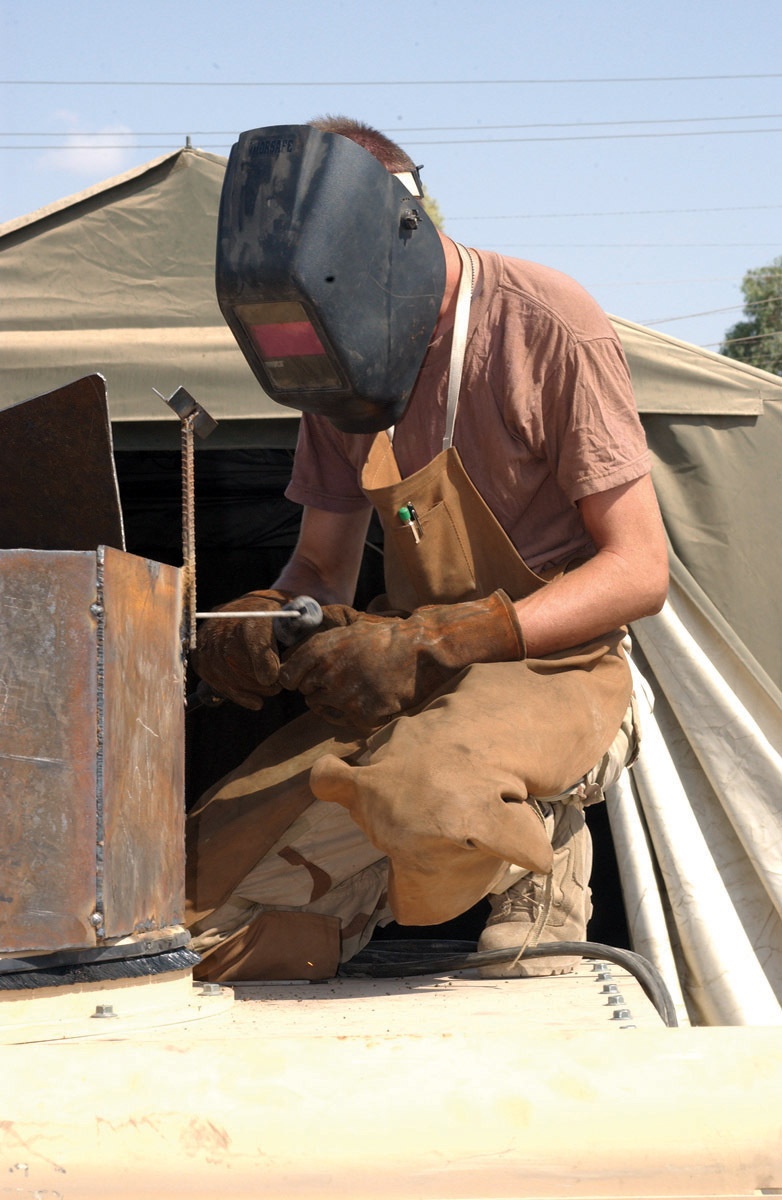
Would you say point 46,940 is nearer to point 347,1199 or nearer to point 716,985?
point 347,1199

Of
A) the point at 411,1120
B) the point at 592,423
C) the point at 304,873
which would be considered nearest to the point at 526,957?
the point at 304,873

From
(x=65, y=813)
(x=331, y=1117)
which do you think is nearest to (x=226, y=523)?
(x=65, y=813)

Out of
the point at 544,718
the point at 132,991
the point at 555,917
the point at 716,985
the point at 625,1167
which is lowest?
the point at 716,985

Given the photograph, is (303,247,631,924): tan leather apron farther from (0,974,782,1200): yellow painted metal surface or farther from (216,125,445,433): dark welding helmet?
(0,974,782,1200): yellow painted metal surface

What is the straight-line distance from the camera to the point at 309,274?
140 centimetres

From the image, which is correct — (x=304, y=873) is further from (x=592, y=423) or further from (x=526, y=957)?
(x=592, y=423)

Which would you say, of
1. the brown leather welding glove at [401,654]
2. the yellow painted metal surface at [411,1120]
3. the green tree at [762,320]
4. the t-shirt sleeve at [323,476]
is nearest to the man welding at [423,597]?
the brown leather welding glove at [401,654]

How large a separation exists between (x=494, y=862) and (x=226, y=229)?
0.73 m

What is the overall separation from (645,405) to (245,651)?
1186 millimetres

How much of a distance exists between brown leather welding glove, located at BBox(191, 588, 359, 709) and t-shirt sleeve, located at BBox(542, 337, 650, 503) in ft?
1.07

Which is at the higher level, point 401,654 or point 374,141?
point 374,141

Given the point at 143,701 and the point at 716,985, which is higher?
the point at 143,701

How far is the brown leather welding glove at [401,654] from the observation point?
4.90 ft

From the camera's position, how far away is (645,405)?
2496mm
